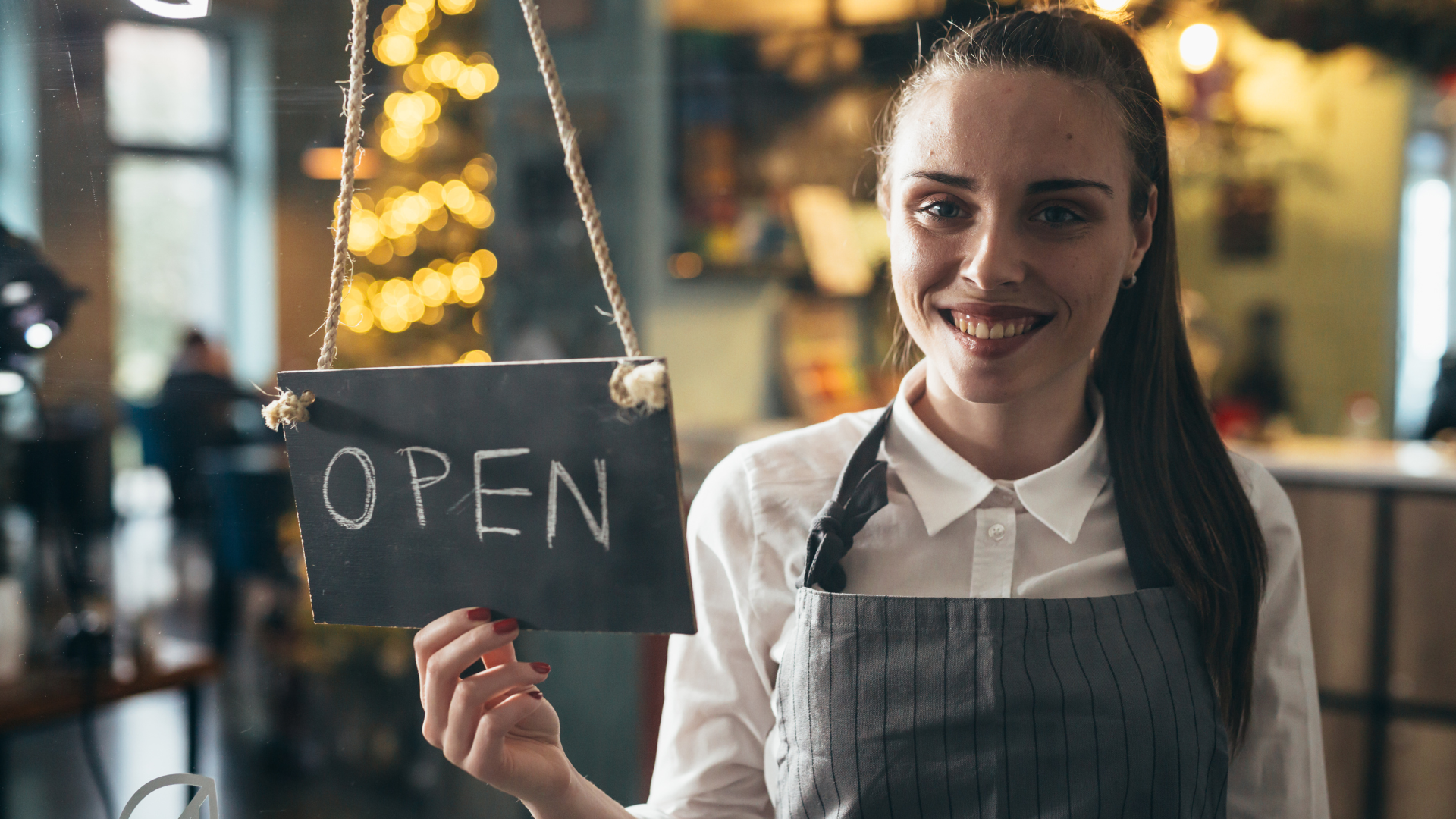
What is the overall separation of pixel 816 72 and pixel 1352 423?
7.93 feet

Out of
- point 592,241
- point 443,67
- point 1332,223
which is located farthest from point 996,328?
point 1332,223

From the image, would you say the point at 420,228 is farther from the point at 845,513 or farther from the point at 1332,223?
the point at 1332,223

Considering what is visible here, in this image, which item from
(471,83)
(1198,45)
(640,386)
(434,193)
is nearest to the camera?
(640,386)

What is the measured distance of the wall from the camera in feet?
14.8

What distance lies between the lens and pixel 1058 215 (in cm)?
88

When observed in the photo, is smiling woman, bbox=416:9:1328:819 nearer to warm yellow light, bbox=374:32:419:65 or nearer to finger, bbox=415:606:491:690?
finger, bbox=415:606:491:690

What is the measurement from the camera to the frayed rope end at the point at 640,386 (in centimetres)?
68

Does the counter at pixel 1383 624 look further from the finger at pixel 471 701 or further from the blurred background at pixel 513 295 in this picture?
the finger at pixel 471 701

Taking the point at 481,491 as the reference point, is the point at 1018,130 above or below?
above

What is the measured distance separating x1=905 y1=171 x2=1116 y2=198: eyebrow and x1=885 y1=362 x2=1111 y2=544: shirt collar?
0.79 feet

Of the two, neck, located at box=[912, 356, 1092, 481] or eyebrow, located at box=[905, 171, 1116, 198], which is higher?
eyebrow, located at box=[905, 171, 1116, 198]

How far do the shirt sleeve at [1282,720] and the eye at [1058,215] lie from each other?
0.35m

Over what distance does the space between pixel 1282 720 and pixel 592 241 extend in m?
0.74

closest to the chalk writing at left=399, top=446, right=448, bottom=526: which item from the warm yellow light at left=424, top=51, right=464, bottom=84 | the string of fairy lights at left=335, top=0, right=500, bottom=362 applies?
the warm yellow light at left=424, top=51, right=464, bottom=84
